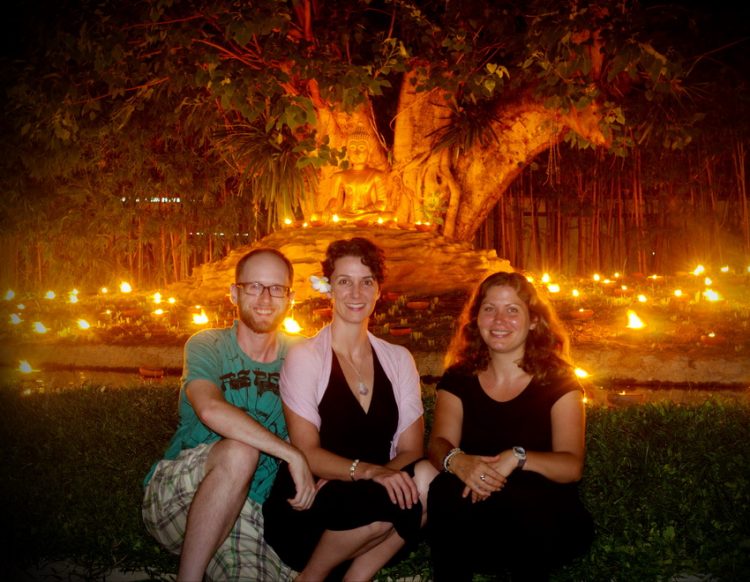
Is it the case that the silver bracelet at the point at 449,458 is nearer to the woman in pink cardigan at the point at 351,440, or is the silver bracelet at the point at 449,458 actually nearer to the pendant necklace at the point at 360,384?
the woman in pink cardigan at the point at 351,440

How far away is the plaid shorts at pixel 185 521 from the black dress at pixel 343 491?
7 cm

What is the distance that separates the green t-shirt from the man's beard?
0.12m

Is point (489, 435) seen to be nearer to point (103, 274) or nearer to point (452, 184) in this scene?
point (452, 184)

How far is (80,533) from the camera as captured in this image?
295 cm

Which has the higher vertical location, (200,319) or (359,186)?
(359,186)

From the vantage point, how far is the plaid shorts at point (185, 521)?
2441 mm

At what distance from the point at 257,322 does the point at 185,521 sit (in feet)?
2.83

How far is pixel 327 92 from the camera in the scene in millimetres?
6160

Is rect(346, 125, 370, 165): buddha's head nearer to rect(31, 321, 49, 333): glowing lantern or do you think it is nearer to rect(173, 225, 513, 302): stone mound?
rect(173, 225, 513, 302): stone mound

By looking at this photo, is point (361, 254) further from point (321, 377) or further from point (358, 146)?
point (358, 146)

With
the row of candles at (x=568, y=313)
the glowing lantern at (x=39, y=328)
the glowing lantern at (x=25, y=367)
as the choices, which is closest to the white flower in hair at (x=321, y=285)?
the row of candles at (x=568, y=313)

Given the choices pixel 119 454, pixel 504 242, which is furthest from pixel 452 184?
pixel 119 454

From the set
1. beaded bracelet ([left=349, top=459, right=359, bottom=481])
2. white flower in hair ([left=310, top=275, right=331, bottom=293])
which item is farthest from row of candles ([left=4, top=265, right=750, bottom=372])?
beaded bracelet ([left=349, top=459, right=359, bottom=481])

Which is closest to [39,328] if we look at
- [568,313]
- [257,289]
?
[257,289]
